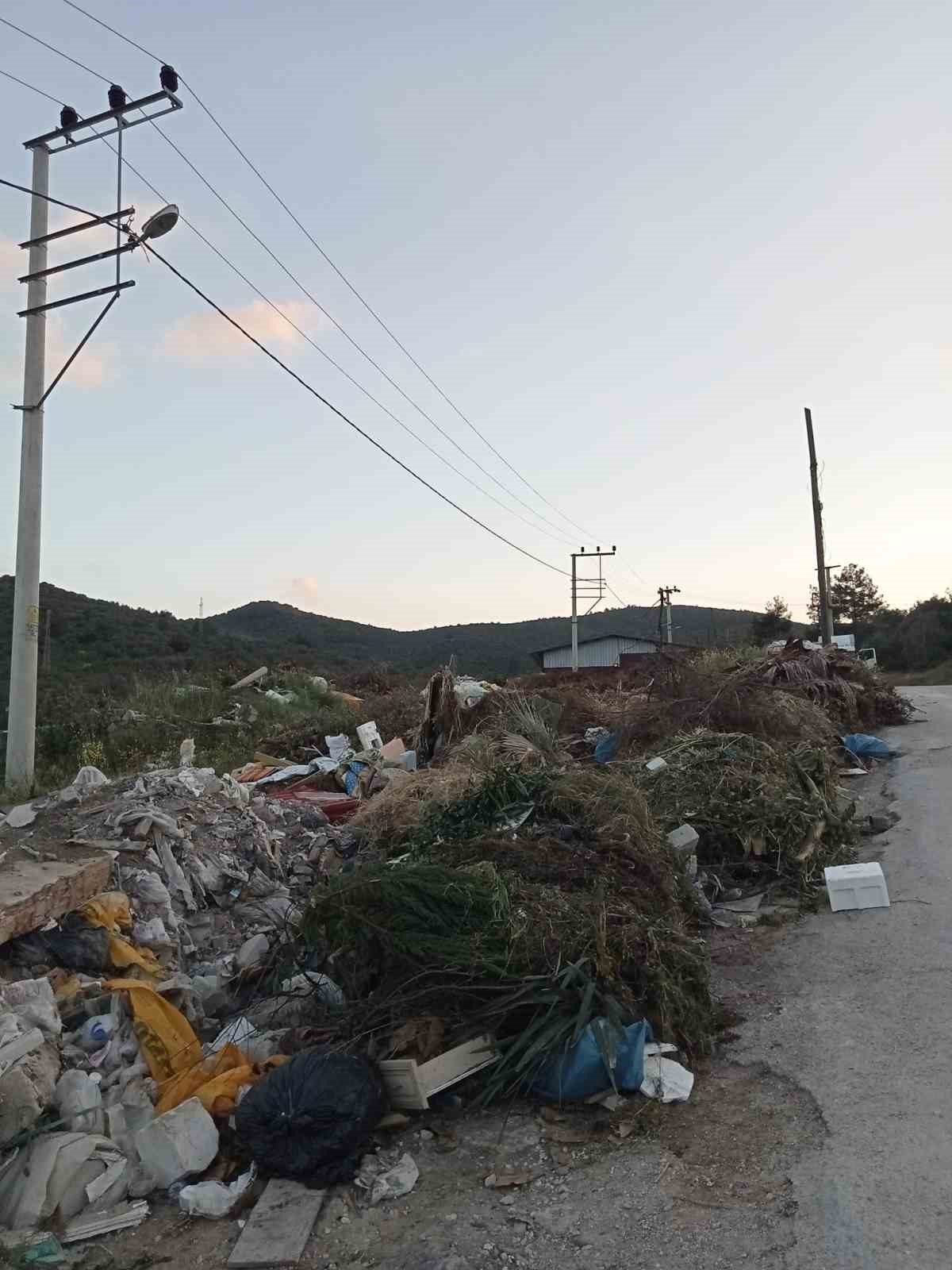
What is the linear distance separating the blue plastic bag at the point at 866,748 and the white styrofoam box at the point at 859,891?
5996mm

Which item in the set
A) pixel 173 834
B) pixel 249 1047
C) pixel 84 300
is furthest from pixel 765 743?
pixel 84 300

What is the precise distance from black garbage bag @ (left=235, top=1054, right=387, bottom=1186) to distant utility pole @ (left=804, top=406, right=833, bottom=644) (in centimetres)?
2550

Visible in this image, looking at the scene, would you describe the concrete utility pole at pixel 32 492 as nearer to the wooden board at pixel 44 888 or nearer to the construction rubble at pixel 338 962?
the construction rubble at pixel 338 962

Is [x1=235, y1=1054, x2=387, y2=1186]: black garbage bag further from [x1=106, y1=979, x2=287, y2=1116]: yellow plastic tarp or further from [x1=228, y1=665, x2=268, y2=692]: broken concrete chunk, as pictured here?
[x1=228, y1=665, x2=268, y2=692]: broken concrete chunk

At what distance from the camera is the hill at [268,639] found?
33.7m

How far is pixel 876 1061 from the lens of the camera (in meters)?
4.13

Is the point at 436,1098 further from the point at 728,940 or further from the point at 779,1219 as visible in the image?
the point at 728,940

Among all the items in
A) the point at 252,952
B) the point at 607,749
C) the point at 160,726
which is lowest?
the point at 252,952

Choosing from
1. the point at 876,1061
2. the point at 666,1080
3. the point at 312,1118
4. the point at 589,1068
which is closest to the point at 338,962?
the point at 312,1118

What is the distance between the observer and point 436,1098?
4.11 m

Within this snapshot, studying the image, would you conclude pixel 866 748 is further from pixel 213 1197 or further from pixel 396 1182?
pixel 213 1197

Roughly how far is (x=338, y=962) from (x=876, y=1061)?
246 centimetres

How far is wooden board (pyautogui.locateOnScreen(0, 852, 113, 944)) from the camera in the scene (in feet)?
15.8

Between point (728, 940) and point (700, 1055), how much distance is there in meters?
1.89
